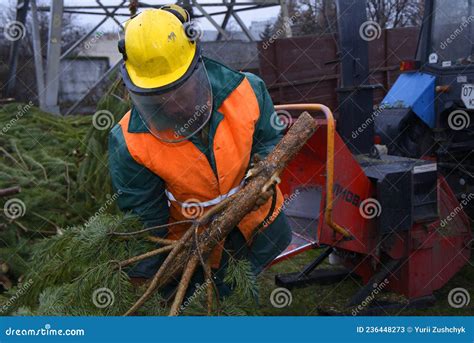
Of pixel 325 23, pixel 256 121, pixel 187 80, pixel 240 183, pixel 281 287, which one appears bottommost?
pixel 281 287

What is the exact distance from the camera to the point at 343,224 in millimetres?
3576

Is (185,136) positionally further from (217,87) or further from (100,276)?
(100,276)

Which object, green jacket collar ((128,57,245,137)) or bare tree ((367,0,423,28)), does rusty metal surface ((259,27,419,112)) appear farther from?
green jacket collar ((128,57,245,137))

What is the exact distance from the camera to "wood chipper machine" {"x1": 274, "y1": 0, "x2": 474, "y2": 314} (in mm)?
3568

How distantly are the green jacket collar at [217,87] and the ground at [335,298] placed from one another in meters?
1.81

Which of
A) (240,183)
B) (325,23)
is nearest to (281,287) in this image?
(240,183)

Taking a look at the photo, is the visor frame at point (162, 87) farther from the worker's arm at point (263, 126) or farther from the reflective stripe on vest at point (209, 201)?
the reflective stripe on vest at point (209, 201)

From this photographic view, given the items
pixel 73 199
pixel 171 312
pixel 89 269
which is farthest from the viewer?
pixel 73 199

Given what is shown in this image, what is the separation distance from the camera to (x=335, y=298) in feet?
14.5

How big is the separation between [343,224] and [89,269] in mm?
1524

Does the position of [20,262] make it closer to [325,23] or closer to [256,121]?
[256,121]

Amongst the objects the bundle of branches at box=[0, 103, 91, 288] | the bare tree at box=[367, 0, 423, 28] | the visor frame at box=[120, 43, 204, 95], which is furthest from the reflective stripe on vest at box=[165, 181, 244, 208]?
the bare tree at box=[367, 0, 423, 28]

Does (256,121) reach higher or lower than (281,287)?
higher

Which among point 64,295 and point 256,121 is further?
point 256,121
